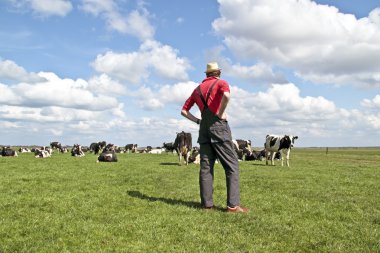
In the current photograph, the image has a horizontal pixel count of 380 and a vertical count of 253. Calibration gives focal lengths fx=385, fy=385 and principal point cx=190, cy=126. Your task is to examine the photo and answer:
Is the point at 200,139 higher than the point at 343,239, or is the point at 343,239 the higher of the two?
the point at 200,139

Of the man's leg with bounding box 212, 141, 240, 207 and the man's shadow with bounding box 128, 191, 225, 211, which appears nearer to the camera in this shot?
the man's leg with bounding box 212, 141, 240, 207

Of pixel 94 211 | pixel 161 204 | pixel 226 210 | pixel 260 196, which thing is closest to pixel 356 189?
pixel 260 196

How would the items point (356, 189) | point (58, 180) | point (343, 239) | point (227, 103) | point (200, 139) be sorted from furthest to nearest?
point (58, 180)
point (356, 189)
point (200, 139)
point (227, 103)
point (343, 239)

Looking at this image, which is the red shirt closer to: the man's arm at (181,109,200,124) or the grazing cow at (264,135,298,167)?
the man's arm at (181,109,200,124)

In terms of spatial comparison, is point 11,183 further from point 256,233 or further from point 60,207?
point 256,233

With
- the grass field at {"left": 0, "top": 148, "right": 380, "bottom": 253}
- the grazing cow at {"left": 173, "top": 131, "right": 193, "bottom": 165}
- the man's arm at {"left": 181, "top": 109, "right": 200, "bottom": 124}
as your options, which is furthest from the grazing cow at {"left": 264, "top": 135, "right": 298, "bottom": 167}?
the man's arm at {"left": 181, "top": 109, "right": 200, "bottom": 124}

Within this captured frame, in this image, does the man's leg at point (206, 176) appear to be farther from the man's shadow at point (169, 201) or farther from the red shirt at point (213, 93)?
the red shirt at point (213, 93)

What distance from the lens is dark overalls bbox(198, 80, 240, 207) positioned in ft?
32.1

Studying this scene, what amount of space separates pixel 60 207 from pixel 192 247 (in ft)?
16.6

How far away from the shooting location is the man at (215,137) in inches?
379

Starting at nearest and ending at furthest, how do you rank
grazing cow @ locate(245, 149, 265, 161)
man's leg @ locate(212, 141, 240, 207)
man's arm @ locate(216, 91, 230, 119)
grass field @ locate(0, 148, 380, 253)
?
grass field @ locate(0, 148, 380, 253)
man's arm @ locate(216, 91, 230, 119)
man's leg @ locate(212, 141, 240, 207)
grazing cow @ locate(245, 149, 265, 161)

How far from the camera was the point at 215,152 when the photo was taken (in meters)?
10.1

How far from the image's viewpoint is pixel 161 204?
10.6 m

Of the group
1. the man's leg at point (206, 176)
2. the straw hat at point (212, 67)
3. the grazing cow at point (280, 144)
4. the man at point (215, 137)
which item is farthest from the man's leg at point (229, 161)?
the grazing cow at point (280, 144)
